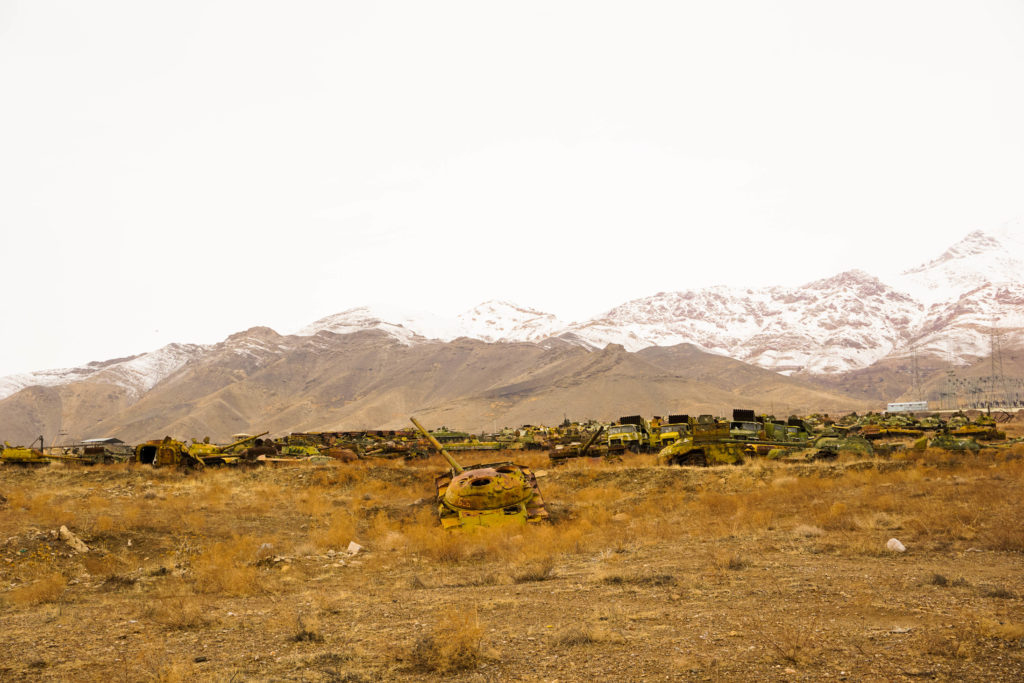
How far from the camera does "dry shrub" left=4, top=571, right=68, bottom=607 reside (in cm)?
999

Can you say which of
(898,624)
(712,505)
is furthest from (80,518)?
(898,624)

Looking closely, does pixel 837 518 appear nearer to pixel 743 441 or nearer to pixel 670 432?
pixel 743 441

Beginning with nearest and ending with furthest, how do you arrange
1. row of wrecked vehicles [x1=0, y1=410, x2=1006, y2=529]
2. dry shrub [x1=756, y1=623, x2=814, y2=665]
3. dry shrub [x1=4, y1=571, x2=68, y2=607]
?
dry shrub [x1=756, y1=623, x2=814, y2=665], dry shrub [x1=4, y1=571, x2=68, y2=607], row of wrecked vehicles [x1=0, y1=410, x2=1006, y2=529]

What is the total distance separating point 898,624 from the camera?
263 inches

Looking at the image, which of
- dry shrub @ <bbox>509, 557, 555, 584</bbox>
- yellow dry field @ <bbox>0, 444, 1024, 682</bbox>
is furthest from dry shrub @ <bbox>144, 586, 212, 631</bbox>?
dry shrub @ <bbox>509, 557, 555, 584</bbox>

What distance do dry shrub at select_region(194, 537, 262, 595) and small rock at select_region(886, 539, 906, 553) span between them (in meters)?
10.2

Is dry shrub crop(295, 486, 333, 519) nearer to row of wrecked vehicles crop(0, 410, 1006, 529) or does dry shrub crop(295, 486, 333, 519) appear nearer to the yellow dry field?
the yellow dry field

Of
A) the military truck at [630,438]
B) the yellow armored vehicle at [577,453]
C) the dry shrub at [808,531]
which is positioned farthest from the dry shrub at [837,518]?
the military truck at [630,438]

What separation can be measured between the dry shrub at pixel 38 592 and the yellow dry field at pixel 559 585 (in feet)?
0.13

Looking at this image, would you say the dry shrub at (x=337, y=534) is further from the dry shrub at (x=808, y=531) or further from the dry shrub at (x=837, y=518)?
the dry shrub at (x=837, y=518)

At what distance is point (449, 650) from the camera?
634 cm

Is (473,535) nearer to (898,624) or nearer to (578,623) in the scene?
(578,623)

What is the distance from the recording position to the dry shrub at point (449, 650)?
624cm

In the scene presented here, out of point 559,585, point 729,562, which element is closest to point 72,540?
point 559,585
